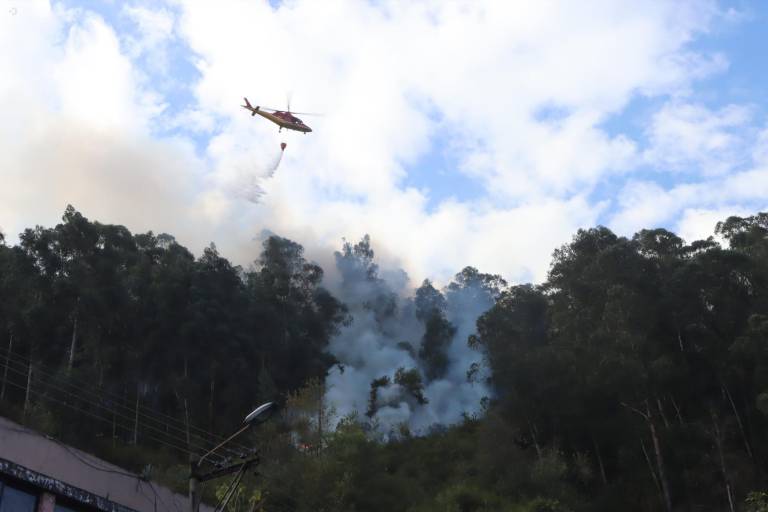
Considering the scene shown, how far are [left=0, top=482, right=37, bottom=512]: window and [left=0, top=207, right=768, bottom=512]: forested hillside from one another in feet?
77.9

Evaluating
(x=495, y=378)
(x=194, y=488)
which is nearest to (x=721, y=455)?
(x=495, y=378)

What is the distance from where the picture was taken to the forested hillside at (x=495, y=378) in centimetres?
4525

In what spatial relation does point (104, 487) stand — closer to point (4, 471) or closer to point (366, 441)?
point (4, 471)

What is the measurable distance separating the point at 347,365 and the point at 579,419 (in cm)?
3661

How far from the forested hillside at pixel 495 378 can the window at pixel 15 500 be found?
935 inches

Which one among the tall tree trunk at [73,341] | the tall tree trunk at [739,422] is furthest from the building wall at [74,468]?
the tall tree trunk at [739,422]

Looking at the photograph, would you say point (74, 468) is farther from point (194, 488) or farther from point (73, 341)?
point (73, 341)

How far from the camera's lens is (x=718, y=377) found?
49.6 meters

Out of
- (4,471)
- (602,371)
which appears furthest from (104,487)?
(602,371)

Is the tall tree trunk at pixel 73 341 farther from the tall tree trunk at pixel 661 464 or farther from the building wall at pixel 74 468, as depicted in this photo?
the tall tree trunk at pixel 661 464

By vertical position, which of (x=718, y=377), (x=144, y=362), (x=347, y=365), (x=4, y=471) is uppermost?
(x=347, y=365)

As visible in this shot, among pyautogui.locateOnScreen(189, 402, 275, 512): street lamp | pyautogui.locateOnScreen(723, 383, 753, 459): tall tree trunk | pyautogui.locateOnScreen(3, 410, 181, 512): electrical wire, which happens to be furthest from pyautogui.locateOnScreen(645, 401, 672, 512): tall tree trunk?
pyautogui.locateOnScreen(189, 402, 275, 512): street lamp

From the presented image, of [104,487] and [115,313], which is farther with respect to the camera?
[115,313]

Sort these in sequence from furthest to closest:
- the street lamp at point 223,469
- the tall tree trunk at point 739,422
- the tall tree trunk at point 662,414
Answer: the tall tree trunk at point 662,414, the tall tree trunk at point 739,422, the street lamp at point 223,469
